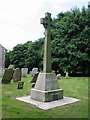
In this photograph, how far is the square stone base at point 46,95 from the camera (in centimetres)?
954

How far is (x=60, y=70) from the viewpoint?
87.4 ft

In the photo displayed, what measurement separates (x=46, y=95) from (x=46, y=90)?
280 mm

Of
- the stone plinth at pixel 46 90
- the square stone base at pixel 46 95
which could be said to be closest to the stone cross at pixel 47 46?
the stone plinth at pixel 46 90

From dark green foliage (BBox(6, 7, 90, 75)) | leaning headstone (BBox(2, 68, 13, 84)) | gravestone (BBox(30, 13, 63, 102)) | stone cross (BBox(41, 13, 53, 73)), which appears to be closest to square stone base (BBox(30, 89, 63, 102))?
gravestone (BBox(30, 13, 63, 102))

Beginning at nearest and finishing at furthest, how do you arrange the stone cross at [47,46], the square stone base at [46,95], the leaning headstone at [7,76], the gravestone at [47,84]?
the square stone base at [46,95] < the gravestone at [47,84] < the stone cross at [47,46] < the leaning headstone at [7,76]

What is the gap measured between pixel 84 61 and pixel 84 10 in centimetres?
625

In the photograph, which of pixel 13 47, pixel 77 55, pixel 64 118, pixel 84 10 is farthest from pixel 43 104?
pixel 13 47

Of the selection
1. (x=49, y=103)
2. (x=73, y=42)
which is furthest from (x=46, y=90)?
(x=73, y=42)

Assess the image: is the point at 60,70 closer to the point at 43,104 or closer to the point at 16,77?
the point at 16,77

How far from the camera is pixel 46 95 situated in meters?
9.55

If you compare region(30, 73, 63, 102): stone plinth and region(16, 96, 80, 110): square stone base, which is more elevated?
region(30, 73, 63, 102): stone plinth

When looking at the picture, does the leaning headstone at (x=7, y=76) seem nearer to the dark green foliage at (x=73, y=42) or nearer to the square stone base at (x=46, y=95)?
the square stone base at (x=46, y=95)

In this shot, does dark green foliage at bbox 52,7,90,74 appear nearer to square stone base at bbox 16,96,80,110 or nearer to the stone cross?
the stone cross

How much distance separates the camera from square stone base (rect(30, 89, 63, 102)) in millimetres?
9538
